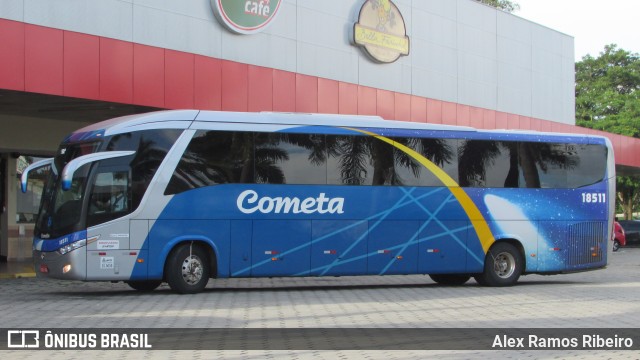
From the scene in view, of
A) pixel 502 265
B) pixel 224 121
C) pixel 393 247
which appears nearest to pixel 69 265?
pixel 224 121

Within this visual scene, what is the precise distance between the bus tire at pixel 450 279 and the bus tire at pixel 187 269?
5.95 meters

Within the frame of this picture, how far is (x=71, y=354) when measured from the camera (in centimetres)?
901

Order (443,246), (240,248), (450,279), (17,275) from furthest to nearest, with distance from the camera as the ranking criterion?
(17,275) → (450,279) → (443,246) → (240,248)

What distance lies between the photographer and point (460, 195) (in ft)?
59.5

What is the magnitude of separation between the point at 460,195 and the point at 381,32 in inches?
477

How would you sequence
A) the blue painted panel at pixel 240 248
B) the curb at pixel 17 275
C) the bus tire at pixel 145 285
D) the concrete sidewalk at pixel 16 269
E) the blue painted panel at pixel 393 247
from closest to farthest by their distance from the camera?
the blue painted panel at pixel 240 248, the bus tire at pixel 145 285, the blue painted panel at pixel 393 247, the curb at pixel 17 275, the concrete sidewalk at pixel 16 269

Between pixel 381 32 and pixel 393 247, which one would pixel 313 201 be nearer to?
pixel 393 247

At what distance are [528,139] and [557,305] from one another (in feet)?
19.0

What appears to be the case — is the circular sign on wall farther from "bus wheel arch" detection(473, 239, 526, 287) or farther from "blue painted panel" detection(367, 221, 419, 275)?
"bus wheel arch" detection(473, 239, 526, 287)

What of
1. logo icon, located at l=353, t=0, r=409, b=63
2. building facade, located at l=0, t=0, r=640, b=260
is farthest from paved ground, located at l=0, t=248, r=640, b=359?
logo icon, located at l=353, t=0, r=409, b=63

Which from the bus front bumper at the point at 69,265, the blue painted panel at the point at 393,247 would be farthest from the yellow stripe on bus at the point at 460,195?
the bus front bumper at the point at 69,265

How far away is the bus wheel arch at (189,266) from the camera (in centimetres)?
1579

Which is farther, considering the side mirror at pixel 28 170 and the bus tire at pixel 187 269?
the bus tire at pixel 187 269

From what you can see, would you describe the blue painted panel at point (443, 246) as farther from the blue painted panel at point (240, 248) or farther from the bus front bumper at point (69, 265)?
the bus front bumper at point (69, 265)
